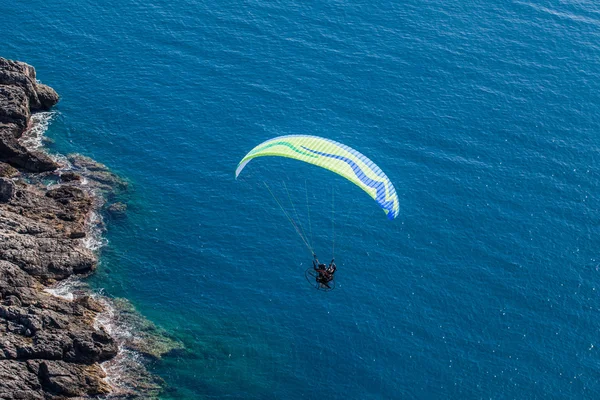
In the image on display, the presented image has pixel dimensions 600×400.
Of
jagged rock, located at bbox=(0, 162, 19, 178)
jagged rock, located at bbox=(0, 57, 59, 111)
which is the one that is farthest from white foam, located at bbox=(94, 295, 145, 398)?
jagged rock, located at bbox=(0, 57, 59, 111)

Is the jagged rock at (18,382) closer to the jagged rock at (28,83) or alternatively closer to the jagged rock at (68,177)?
the jagged rock at (68,177)

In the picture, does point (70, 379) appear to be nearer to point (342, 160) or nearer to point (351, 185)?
point (342, 160)

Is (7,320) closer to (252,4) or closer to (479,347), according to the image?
(479,347)

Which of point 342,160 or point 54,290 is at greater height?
point 342,160

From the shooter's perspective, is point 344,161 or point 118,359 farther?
point 118,359

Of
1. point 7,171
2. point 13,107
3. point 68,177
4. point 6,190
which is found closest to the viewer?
point 6,190

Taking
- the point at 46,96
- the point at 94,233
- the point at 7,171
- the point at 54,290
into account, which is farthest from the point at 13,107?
the point at 54,290

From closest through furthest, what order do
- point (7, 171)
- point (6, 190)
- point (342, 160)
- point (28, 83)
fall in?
point (342, 160) → point (6, 190) → point (7, 171) → point (28, 83)
